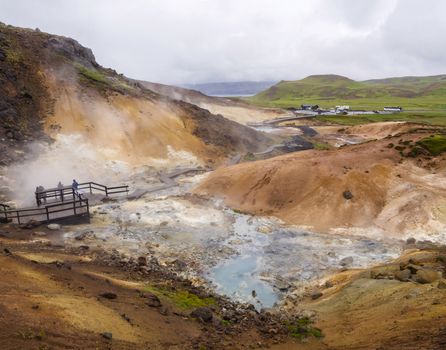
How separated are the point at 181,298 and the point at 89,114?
38064 mm

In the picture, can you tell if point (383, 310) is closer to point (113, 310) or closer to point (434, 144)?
point (113, 310)

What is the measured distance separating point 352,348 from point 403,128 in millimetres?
67529

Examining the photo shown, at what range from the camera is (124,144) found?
49.9 m

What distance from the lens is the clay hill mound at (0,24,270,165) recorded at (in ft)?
156

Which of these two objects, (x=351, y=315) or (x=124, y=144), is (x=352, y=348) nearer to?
(x=351, y=315)

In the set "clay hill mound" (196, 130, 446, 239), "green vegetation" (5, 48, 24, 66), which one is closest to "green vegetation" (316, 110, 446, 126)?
"clay hill mound" (196, 130, 446, 239)

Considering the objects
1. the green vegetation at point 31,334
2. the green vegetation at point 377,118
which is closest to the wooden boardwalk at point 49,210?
the green vegetation at point 31,334

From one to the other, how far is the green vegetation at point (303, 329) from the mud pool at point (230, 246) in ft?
9.72

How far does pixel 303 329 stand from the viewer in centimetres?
1781

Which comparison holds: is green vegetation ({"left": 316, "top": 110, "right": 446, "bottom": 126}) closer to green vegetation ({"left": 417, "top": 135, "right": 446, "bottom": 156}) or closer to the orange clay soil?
green vegetation ({"left": 417, "top": 135, "right": 446, "bottom": 156})

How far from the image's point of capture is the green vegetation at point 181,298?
19.0 metres

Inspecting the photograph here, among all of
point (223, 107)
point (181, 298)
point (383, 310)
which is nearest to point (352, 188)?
point (383, 310)

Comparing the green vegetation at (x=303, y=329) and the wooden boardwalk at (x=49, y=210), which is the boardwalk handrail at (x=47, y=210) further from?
the green vegetation at (x=303, y=329)

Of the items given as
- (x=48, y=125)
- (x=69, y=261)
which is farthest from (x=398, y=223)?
(x=48, y=125)
